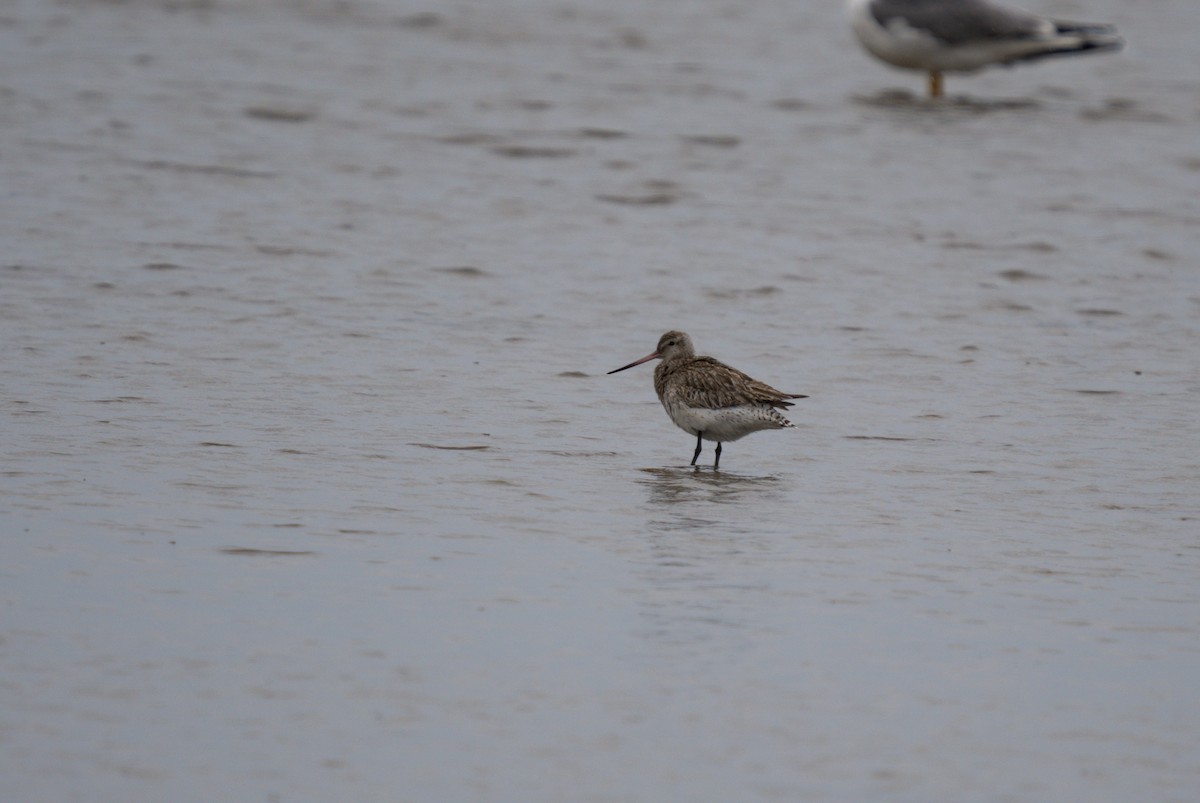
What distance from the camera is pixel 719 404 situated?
8.48 metres

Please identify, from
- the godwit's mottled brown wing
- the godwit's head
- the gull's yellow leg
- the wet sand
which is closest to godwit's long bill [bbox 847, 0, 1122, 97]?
the gull's yellow leg

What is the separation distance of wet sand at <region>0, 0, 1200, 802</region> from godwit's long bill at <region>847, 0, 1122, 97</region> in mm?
810

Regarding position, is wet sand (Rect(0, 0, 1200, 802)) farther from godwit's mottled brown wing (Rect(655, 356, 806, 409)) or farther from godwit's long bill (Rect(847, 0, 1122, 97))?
godwit's long bill (Rect(847, 0, 1122, 97))

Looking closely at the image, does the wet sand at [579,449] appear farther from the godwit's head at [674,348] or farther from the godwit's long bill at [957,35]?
the godwit's long bill at [957,35]

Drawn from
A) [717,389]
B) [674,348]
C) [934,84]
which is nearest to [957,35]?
[934,84]

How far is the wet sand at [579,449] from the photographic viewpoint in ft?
16.3

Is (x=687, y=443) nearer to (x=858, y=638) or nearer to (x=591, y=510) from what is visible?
(x=591, y=510)

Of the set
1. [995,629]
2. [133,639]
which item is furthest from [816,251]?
[133,639]

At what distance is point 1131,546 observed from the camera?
7.04 meters

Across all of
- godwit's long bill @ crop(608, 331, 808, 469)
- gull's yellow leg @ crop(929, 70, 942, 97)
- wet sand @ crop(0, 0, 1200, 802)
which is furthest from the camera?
gull's yellow leg @ crop(929, 70, 942, 97)

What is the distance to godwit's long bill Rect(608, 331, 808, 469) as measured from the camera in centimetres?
847

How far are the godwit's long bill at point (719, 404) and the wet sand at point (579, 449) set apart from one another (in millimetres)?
179

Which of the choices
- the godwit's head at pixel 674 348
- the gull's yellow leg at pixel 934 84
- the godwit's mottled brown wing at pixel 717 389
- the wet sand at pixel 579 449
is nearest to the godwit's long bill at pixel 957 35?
the gull's yellow leg at pixel 934 84

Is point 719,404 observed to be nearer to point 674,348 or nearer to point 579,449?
point 579,449
